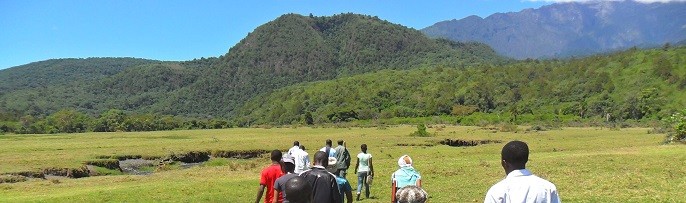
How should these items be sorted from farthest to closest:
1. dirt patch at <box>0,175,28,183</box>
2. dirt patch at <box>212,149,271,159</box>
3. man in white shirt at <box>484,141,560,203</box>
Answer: dirt patch at <box>212,149,271,159</box> → dirt patch at <box>0,175,28,183</box> → man in white shirt at <box>484,141,560,203</box>

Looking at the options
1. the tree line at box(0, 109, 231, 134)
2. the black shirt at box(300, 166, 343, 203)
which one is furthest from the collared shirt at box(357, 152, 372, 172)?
the tree line at box(0, 109, 231, 134)

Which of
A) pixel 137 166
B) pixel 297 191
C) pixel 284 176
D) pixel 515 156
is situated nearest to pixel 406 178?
pixel 284 176

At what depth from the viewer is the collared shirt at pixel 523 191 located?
5969 mm

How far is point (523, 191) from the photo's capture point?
19.6 ft

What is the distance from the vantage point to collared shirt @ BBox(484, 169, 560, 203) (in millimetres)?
5969

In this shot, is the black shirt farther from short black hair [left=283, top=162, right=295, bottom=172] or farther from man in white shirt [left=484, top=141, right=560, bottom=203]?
man in white shirt [left=484, top=141, right=560, bottom=203]

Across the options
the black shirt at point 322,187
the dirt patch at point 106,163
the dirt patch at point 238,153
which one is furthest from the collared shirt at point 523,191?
the dirt patch at point 238,153

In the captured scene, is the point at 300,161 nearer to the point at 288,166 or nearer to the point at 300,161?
the point at 300,161

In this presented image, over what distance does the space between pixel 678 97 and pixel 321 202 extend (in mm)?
152406

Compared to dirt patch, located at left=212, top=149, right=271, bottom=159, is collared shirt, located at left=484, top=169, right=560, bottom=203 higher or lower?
higher

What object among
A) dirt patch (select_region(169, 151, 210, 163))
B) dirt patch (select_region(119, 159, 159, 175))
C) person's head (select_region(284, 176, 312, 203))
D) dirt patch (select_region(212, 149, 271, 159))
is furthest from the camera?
dirt patch (select_region(212, 149, 271, 159))

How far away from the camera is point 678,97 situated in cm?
13838

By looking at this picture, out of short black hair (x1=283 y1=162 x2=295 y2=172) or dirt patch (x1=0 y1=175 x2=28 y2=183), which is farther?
dirt patch (x1=0 y1=175 x2=28 y2=183)

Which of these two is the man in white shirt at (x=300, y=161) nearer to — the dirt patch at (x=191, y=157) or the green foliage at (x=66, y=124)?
the dirt patch at (x=191, y=157)
